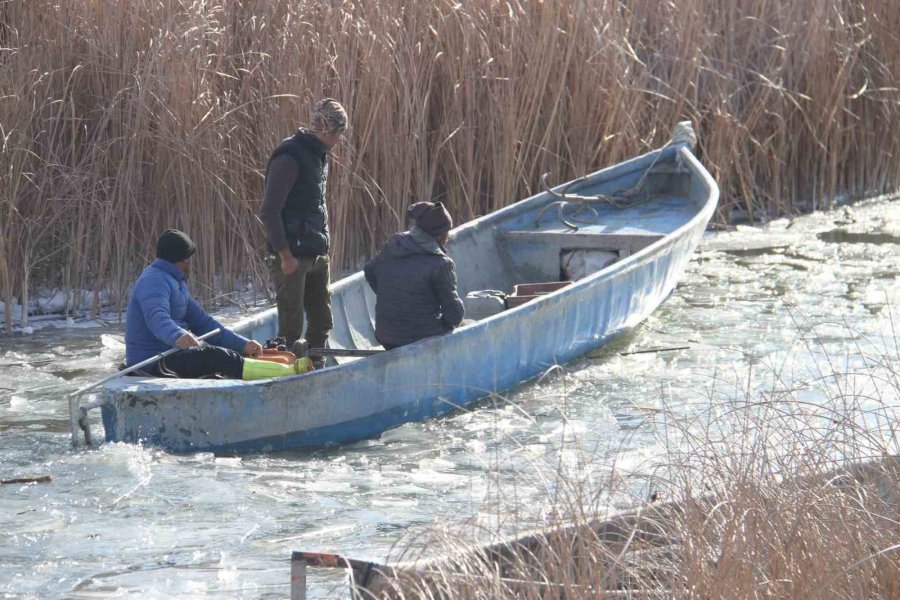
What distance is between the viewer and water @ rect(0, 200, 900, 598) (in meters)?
4.26

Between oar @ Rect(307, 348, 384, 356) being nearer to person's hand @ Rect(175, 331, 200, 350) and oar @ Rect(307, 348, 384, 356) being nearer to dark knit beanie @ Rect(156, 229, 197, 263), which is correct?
person's hand @ Rect(175, 331, 200, 350)

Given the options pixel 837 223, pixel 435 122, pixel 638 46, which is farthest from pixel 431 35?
pixel 837 223

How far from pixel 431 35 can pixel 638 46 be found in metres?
2.72

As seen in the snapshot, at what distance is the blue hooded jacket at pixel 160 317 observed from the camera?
18.9 ft

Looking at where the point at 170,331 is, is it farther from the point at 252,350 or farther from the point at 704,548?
the point at 704,548

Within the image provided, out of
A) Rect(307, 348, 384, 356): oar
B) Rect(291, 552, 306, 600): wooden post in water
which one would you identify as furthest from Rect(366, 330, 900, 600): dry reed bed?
Rect(307, 348, 384, 356): oar

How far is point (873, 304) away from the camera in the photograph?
9078 mm

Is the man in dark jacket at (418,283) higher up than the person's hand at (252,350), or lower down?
higher up

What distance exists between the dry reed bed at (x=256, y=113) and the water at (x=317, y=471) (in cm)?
89

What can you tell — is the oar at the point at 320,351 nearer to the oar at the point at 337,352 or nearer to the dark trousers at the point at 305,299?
the oar at the point at 337,352

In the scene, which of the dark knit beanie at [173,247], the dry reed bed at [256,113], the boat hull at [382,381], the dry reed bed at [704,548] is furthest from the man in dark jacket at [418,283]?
the dry reed bed at [704,548]

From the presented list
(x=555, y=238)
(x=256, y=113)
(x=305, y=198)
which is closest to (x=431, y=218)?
(x=305, y=198)

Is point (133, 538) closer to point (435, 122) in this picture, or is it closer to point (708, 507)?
point (708, 507)

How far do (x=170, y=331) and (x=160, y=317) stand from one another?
0.09 metres
